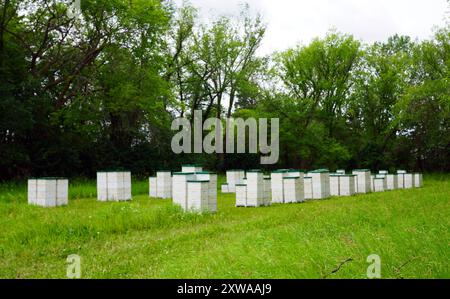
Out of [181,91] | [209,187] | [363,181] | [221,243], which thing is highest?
[181,91]

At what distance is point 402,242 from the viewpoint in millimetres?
6230

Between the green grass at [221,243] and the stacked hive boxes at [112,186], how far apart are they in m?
3.98

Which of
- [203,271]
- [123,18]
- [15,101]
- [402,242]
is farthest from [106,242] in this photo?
[123,18]

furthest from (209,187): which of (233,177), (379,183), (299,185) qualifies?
(379,183)

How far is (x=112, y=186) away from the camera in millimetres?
15625

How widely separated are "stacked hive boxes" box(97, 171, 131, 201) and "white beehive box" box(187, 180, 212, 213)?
4.56 m

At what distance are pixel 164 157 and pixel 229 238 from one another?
21078 millimetres

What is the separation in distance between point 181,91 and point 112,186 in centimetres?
2042

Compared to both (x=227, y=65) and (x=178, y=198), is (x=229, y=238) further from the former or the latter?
(x=227, y=65)

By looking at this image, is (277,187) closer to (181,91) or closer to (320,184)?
(320,184)

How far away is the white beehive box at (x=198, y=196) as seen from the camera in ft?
38.3

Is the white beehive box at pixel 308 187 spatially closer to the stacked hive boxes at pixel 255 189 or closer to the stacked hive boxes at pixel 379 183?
the stacked hive boxes at pixel 255 189

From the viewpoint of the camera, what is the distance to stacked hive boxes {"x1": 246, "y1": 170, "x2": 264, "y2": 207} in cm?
1402

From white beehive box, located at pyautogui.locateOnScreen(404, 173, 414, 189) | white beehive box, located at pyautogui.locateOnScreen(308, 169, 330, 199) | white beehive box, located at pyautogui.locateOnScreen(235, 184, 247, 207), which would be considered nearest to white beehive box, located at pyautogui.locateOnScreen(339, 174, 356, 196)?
white beehive box, located at pyautogui.locateOnScreen(308, 169, 330, 199)
